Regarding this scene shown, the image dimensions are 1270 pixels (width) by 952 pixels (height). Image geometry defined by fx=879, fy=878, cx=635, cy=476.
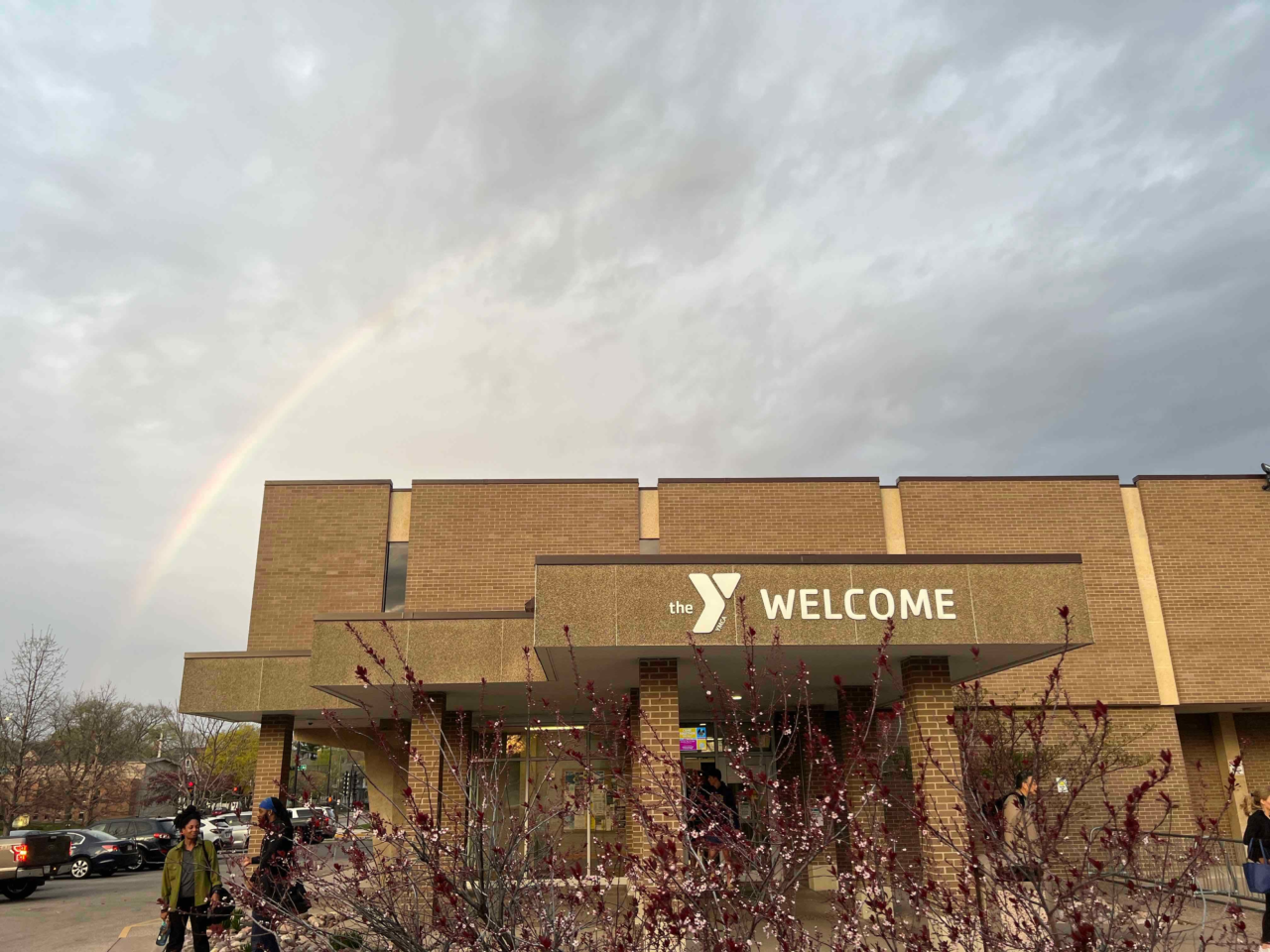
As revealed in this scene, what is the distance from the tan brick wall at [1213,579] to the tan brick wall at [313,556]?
2242cm

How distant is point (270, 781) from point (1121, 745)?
21.3 metres

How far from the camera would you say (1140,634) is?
24.1 meters

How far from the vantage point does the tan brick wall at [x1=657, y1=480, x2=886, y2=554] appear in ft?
84.2

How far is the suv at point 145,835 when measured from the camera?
28866 mm

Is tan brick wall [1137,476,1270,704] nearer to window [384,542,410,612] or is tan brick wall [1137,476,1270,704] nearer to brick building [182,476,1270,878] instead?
brick building [182,476,1270,878]

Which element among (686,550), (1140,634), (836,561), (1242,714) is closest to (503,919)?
(836,561)

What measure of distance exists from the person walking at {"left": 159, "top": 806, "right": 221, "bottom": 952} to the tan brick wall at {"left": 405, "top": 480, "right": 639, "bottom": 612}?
15.7 meters

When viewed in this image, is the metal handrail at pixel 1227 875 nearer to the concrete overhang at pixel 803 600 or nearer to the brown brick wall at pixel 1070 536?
the concrete overhang at pixel 803 600

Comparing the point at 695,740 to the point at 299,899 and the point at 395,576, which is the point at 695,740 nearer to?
the point at 395,576

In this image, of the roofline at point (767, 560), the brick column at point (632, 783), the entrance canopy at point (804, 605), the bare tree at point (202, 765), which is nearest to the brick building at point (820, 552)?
the brick column at point (632, 783)

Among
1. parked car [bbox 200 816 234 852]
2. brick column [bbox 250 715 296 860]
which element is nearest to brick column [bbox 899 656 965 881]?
brick column [bbox 250 715 296 860]

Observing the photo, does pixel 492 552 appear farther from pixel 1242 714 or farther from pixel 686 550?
pixel 1242 714

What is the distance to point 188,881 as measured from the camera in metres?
9.08

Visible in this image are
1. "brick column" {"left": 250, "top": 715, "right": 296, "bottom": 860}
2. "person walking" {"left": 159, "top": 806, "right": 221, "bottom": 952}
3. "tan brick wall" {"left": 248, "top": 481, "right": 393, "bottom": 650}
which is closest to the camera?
"person walking" {"left": 159, "top": 806, "right": 221, "bottom": 952}
